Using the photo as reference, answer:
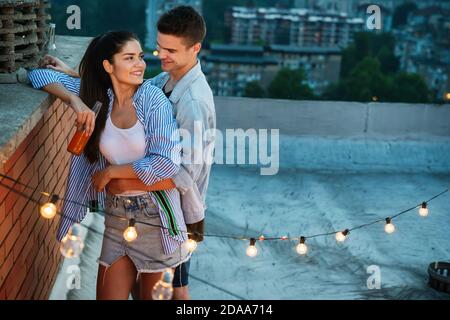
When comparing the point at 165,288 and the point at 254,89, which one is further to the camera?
the point at 254,89

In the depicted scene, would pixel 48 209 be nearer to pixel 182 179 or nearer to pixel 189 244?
pixel 182 179

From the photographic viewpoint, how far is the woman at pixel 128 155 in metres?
2.24

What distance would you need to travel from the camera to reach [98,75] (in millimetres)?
2371

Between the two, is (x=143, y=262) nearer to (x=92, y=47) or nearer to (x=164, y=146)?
(x=164, y=146)

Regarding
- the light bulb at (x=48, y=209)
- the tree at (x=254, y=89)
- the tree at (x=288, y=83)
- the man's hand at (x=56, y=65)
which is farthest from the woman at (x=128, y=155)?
the tree at (x=288, y=83)

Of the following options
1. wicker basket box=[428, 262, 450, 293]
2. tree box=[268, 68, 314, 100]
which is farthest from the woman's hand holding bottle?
tree box=[268, 68, 314, 100]

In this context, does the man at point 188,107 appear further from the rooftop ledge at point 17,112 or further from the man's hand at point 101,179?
the rooftop ledge at point 17,112

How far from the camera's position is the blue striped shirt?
221 cm

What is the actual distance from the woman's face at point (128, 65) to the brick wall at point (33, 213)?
47 cm

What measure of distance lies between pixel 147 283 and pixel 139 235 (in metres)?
0.18

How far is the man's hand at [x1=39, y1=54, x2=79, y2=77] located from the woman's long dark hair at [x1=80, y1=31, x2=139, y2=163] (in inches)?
17.1

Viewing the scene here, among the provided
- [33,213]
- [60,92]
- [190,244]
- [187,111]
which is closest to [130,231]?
[190,244]

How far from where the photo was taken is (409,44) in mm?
56938

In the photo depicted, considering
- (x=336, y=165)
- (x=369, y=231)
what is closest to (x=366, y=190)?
(x=336, y=165)
